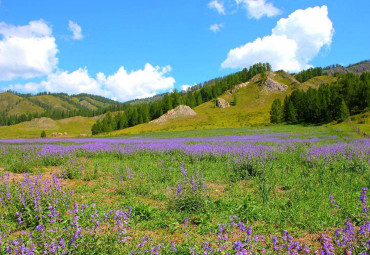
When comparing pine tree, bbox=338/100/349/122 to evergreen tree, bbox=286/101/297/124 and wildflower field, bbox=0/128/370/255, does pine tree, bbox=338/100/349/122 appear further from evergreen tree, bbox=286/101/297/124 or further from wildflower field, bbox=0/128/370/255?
wildflower field, bbox=0/128/370/255

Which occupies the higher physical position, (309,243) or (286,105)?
(286,105)

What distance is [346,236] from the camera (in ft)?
11.1

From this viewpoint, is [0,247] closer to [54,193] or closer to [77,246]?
[77,246]

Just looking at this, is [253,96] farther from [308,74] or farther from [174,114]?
[308,74]

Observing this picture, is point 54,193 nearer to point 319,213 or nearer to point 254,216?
point 254,216

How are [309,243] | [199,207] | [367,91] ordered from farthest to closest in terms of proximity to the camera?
[367,91] < [199,207] < [309,243]

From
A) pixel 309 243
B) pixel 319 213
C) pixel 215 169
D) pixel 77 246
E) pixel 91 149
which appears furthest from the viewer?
pixel 91 149

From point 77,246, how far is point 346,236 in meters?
4.10

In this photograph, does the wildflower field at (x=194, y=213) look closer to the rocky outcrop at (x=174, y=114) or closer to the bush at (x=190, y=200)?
the bush at (x=190, y=200)

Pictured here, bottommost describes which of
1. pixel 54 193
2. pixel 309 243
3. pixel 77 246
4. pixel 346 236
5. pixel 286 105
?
pixel 309 243

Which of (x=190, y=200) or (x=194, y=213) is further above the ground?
(x=190, y=200)

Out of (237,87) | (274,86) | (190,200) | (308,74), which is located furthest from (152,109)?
(308,74)

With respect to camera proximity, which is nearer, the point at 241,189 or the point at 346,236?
the point at 346,236

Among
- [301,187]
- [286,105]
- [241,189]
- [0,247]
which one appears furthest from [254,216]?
[286,105]
